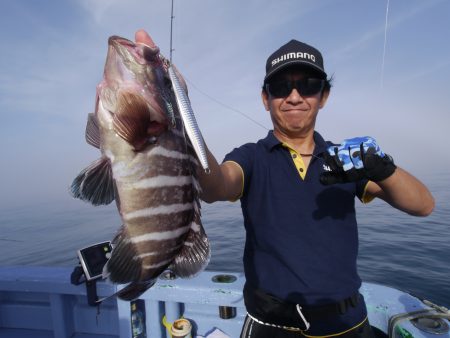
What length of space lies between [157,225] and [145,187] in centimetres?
22

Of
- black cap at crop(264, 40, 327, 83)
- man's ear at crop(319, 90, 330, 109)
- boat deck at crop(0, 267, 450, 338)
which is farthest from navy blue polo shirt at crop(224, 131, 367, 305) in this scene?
boat deck at crop(0, 267, 450, 338)

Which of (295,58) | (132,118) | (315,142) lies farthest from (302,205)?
(132,118)

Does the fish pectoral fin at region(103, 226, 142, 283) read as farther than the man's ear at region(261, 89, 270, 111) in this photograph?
Result: No

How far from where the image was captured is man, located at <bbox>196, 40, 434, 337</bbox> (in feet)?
8.22

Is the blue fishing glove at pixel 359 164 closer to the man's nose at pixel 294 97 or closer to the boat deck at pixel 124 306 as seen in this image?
the man's nose at pixel 294 97

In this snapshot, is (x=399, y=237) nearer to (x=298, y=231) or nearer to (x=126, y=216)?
(x=298, y=231)

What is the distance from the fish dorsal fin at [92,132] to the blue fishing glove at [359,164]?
1713mm

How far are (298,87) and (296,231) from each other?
4.58 ft

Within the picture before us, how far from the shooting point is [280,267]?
103 inches

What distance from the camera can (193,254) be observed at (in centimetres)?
176

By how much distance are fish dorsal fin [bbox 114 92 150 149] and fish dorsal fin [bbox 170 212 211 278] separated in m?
→ 0.59

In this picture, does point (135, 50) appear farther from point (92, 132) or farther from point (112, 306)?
point (112, 306)

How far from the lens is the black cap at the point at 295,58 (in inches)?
112

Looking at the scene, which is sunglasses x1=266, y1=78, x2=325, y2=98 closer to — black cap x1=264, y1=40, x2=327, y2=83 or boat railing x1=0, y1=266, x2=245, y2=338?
black cap x1=264, y1=40, x2=327, y2=83
